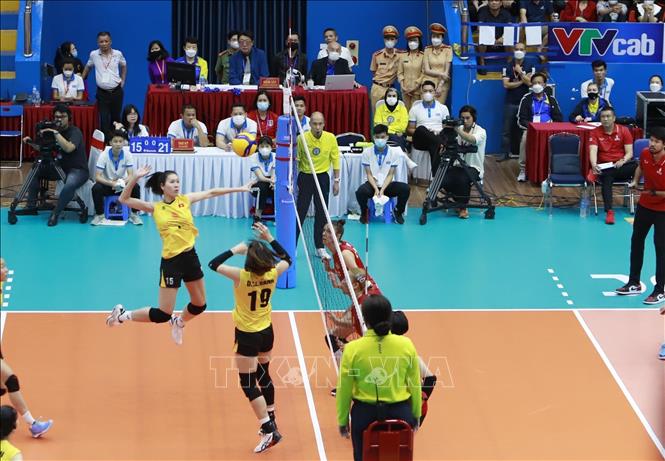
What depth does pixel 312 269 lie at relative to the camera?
624 inches

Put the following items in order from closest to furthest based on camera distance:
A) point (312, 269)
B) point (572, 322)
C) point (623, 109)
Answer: point (572, 322)
point (312, 269)
point (623, 109)

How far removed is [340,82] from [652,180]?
7.28 m

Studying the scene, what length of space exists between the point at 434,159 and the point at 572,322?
569cm

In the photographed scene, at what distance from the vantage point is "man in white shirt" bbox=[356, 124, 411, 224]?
1805 cm

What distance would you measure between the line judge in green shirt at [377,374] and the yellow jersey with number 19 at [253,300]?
2160 millimetres

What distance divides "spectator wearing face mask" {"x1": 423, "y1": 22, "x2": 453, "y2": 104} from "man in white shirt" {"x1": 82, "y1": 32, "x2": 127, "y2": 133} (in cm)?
495

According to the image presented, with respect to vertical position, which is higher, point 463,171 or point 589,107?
point 589,107

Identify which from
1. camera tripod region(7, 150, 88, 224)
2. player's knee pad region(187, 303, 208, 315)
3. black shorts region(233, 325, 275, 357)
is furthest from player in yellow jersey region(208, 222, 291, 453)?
camera tripod region(7, 150, 88, 224)

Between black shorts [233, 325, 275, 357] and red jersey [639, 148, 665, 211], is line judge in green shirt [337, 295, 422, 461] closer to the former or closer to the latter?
black shorts [233, 325, 275, 357]

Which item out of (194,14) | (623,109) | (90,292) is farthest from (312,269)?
(194,14)

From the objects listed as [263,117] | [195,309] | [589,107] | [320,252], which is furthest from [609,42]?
[195,309]

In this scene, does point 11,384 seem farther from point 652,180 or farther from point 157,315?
point 652,180

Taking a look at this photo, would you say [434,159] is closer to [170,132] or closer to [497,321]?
[170,132]

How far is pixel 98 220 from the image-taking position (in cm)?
1802
